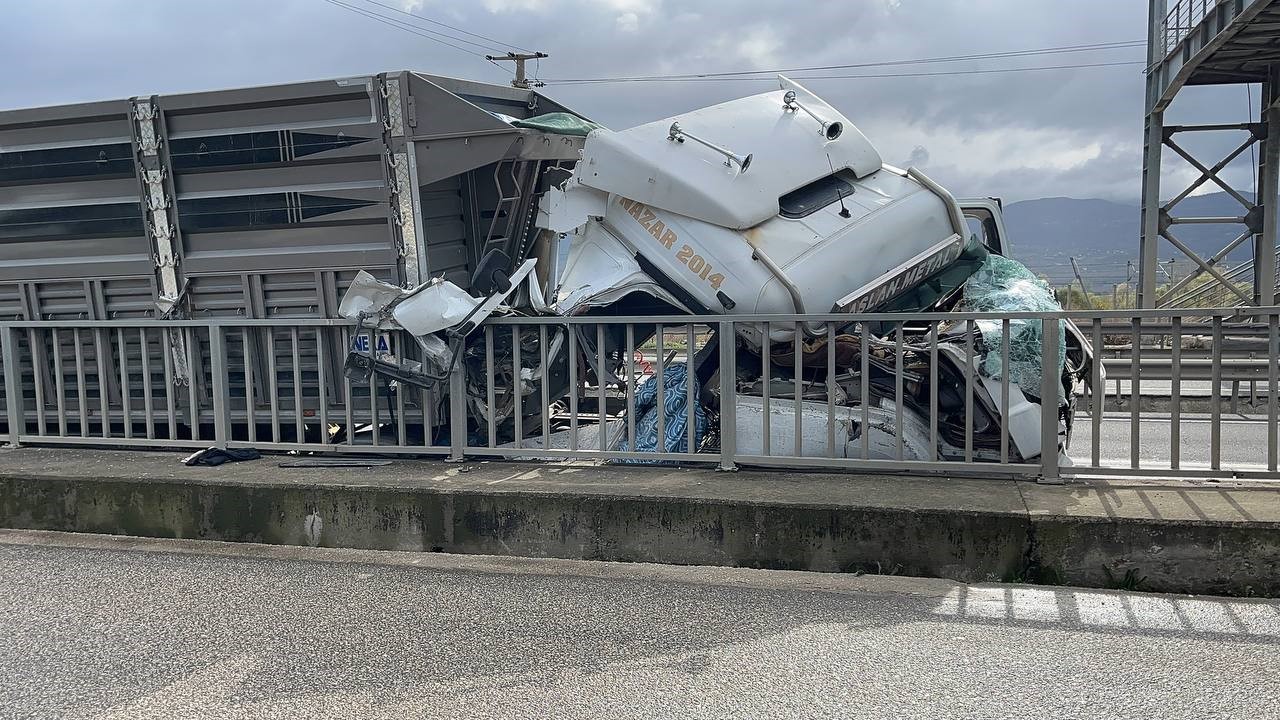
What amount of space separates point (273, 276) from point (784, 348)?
327cm

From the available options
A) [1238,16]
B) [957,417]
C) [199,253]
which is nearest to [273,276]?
[199,253]

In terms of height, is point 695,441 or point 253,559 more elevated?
point 695,441

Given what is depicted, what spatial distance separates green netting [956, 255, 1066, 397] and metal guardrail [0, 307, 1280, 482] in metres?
0.06

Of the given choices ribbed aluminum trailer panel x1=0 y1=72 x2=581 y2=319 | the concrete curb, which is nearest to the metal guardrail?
the concrete curb

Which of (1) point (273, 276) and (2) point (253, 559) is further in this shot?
(1) point (273, 276)

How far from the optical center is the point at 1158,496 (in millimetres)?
4812

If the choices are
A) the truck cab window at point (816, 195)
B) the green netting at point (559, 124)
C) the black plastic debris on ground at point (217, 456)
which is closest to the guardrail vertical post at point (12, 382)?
the black plastic debris on ground at point (217, 456)

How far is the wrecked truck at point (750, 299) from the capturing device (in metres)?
5.42

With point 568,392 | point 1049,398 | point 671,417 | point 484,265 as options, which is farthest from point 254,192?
point 1049,398

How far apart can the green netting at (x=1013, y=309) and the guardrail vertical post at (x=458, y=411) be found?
9.24 ft

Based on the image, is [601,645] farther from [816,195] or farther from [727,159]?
[816,195]

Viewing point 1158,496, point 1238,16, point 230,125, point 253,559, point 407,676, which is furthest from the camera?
point 1238,16

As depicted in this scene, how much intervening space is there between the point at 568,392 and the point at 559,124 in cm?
172

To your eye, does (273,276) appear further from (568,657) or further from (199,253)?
(568,657)
